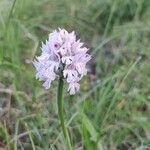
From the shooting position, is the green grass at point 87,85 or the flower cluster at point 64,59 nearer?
the flower cluster at point 64,59

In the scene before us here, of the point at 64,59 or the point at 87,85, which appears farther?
the point at 87,85

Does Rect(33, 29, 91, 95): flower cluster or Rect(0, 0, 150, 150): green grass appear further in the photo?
Rect(0, 0, 150, 150): green grass

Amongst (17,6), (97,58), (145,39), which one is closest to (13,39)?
(17,6)

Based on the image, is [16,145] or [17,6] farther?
[17,6]

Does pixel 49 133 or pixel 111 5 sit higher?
pixel 111 5

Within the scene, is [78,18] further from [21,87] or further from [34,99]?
[34,99]
